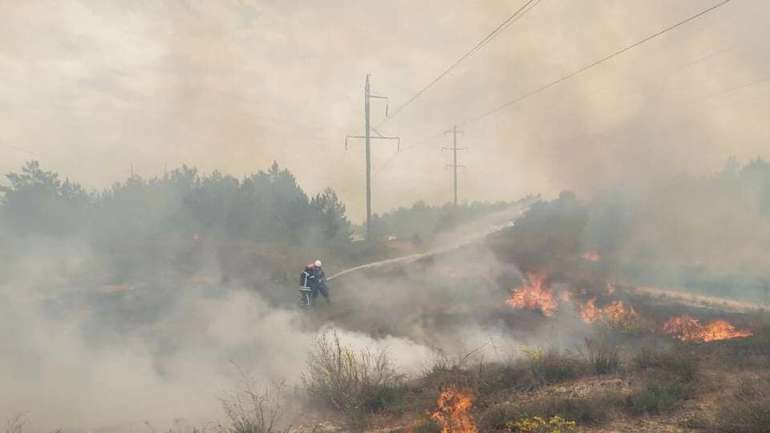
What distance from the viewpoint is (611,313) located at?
51.8 feet

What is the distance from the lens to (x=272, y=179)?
4106cm

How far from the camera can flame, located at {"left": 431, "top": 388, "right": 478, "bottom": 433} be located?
7898mm

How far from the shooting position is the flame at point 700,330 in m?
13.1

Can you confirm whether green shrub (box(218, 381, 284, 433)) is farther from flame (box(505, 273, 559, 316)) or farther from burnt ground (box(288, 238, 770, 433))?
flame (box(505, 273, 559, 316))

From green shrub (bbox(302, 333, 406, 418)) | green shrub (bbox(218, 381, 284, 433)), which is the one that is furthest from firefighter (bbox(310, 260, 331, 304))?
green shrub (bbox(302, 333, 406, 418))

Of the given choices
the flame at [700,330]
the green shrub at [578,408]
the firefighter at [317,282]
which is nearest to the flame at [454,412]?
the green shrub at [578,408]

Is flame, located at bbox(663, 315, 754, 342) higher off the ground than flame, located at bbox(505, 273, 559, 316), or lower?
lower

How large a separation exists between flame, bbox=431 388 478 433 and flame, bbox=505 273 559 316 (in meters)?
8.63

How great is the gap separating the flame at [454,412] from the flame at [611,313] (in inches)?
320

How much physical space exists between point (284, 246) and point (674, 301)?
18.0 metres

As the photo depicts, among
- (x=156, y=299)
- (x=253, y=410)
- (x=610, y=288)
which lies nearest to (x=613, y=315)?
(x=610, y=288)

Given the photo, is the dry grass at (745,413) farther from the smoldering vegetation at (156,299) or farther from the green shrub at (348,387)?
the smoldering vegetation at (156,299)

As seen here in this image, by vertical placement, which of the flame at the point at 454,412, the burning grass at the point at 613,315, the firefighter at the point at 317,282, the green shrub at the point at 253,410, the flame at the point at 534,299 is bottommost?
the green shrub at the point at 253,410

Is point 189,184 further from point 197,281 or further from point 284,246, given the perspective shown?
point 197,281
